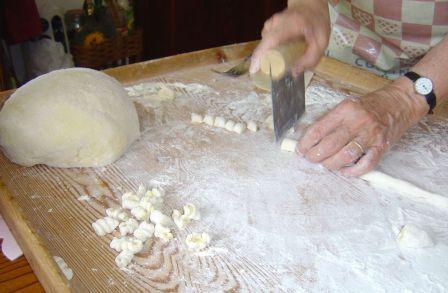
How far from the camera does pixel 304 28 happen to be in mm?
1163

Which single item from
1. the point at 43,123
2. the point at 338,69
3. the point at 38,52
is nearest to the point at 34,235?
the point at 43,123

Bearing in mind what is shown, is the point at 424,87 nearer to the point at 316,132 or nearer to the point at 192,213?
the point at 316,132

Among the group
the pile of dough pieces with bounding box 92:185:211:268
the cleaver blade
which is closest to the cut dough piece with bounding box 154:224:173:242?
the pile of dough pieces with bounding box 92:185:211:268

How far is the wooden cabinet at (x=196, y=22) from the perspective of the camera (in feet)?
8.72

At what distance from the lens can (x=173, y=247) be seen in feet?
2.78

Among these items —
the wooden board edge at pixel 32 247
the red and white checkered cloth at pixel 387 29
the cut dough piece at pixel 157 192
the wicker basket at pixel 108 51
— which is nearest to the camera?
the wooden board edge at pixel 32 247

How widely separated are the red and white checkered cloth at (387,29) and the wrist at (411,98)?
1.00ft

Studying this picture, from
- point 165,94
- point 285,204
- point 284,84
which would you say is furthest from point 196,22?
point 285,204

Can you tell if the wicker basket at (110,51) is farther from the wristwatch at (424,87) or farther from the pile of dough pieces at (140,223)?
the wristwatch at (424,87)

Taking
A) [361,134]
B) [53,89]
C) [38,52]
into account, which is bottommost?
[38,52]

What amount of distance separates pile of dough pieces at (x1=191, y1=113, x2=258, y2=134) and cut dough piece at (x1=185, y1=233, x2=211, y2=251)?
40 cm

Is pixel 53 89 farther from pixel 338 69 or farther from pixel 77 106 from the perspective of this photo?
pixel 338 69

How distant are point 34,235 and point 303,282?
0.48 meters

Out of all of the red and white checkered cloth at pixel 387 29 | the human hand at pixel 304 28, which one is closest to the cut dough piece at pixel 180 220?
the human hand at pixel 304 28
